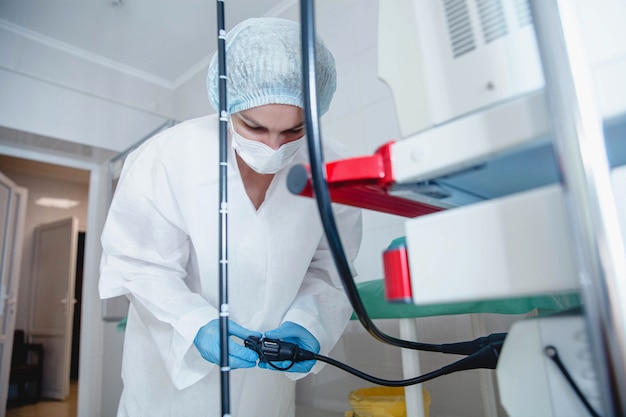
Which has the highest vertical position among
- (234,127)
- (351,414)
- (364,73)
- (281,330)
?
(364,73)

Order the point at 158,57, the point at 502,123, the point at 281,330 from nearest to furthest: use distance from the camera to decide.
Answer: the point at 502,123, the point at 281,330, the point at 158,57

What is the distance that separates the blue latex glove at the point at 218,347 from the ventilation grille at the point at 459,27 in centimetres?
59

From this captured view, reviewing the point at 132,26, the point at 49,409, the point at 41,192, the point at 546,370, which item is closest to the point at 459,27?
the point at 546,370

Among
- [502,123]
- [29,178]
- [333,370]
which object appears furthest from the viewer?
[29,178]

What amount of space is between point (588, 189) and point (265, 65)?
0.64 m

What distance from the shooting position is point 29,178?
332 cm

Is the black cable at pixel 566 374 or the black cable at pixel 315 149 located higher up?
the black cable at pixel 315 149

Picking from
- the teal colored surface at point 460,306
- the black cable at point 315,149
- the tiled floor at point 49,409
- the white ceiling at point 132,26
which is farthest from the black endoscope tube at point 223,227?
the tiled floor at point 49,409

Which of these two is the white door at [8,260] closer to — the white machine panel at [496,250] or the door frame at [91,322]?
the door frame at [91,322]

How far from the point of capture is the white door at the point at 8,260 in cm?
274

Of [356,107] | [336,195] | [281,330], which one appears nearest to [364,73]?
[356,107]

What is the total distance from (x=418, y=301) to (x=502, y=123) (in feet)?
0.50

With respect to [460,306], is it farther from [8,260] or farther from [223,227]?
[8,260]

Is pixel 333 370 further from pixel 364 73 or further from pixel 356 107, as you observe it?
pixel 364 73
